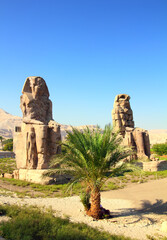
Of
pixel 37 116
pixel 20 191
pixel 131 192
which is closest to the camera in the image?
pixel 20 191

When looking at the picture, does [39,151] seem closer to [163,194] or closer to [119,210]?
[119,210]

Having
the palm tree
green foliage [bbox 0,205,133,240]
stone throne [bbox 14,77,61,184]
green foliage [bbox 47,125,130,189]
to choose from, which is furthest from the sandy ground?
stone throne [bbox 14,77,61,184]

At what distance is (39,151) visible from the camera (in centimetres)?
1062

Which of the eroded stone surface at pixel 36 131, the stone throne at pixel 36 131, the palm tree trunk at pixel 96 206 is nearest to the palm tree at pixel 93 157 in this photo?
the palm tree trunk at pixel 96 206

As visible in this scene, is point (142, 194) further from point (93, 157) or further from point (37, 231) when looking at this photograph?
point (37, 231)

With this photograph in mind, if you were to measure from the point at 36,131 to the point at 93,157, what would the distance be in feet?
16.9

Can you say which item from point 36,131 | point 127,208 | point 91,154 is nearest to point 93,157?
point 91,154

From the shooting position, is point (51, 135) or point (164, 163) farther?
point (164, 163)

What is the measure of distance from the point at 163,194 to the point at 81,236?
6.26 m

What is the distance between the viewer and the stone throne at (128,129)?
16.8 m

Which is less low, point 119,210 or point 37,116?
point 37,116

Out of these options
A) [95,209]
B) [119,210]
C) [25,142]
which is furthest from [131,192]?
[25,142]

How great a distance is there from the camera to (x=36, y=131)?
10.7m

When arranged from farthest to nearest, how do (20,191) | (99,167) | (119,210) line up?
1. (20,191)
2. (119,210)
3. (99,167)
